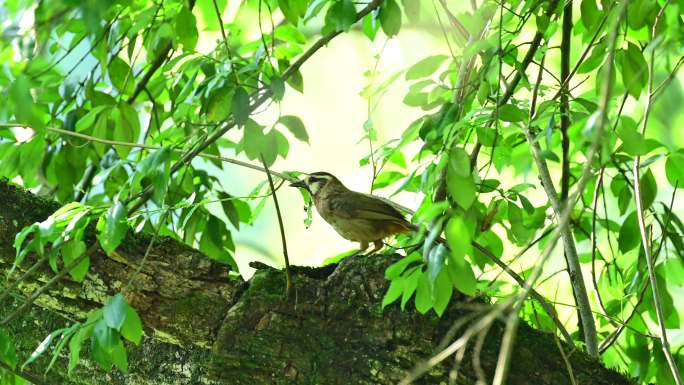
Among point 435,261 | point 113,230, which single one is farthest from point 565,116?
point 113,230

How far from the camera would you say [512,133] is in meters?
3.41

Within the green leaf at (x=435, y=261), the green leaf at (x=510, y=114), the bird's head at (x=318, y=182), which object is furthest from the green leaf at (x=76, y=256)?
the bird's head at (x=318, y=182)

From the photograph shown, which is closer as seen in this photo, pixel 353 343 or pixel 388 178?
pixel 353 343

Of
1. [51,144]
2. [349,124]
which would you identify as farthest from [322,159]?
[51,144]

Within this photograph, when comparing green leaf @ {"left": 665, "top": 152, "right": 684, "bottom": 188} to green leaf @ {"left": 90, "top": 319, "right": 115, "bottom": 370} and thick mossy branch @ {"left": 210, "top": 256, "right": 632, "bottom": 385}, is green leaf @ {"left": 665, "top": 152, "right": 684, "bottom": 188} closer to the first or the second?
thick mossy branch @ {"left": 210, "top": 256, "right": 632, "bottom": 385}

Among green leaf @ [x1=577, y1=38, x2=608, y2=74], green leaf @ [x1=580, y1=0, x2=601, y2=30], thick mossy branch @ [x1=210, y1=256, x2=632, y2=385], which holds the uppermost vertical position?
green leaf @ [x1=580, y1=0, x2=601, y2=30]

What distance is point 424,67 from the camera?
9.50 ft

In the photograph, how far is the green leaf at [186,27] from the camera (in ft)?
10.5

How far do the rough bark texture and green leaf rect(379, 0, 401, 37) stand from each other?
0.79 metres

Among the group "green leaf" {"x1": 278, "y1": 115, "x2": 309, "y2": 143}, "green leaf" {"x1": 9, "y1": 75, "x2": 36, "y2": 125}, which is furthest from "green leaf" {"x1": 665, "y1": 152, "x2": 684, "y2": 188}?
"green leaf" {"x1": 9, "y1": 75, "x2": 36, "y2": 125}

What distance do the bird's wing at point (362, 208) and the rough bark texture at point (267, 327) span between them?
904 mm

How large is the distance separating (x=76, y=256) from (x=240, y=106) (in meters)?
0.79

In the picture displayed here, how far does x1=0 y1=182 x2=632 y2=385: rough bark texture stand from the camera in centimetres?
276

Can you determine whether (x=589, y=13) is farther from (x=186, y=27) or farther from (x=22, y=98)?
(x=22, y=98)
